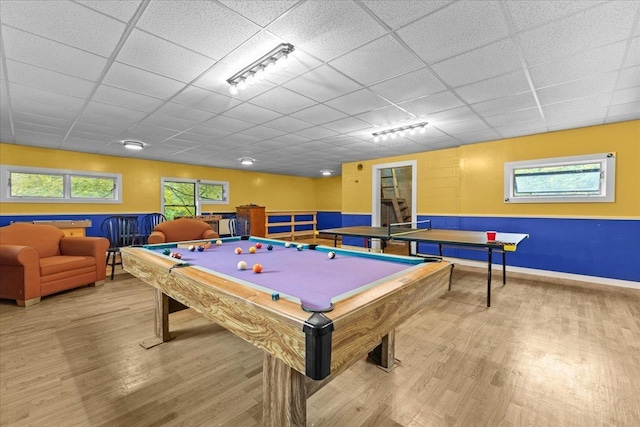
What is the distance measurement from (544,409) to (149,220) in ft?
25.8

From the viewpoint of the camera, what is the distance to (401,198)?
8789 mm

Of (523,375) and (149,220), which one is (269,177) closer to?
(149,220)

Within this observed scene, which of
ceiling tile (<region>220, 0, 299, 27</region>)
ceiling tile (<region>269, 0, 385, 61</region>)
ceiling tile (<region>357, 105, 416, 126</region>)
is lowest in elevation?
ceiling tile (<region>220, 0, 299, 27</region>)

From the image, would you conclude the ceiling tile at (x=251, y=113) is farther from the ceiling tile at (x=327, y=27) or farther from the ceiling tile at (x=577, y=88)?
the ceiling tile at (x=577, y=88)

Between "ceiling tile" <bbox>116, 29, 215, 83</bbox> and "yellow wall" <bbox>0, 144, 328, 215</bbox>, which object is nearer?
"ceiling tile" <bbox>116, 29, 215, 83</bbox>

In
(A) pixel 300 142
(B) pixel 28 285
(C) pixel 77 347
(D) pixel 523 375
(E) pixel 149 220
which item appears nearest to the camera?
(D) pixel 523 375

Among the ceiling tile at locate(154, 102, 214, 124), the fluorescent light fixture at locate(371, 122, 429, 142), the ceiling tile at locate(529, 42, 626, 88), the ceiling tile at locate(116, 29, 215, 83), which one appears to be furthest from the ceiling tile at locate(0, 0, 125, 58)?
the fluorescent light fixture at locate(371, 122, 429, 142)

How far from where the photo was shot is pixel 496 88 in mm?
2947

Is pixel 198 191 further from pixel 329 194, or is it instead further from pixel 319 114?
pixel 319 114

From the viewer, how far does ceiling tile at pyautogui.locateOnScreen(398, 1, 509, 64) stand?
1.78 meters

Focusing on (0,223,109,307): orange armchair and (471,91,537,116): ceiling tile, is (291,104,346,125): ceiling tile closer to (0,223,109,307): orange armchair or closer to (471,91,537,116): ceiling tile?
(471,91,537,116): ceiling tile

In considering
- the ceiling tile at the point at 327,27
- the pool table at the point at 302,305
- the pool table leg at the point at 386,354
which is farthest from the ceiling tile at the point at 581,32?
the pool table leg at the point at 386,354

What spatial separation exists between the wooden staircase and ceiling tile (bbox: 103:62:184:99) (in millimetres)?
6400

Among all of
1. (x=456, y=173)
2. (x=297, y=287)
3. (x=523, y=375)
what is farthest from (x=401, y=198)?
(x=297, y=287)
